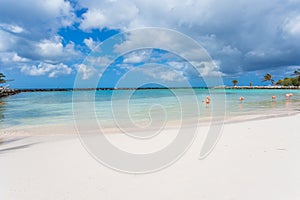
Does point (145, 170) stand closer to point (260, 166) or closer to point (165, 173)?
point (165, 173)

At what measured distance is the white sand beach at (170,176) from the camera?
3.17 m

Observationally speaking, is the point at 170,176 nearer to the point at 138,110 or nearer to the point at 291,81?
the point at 138,110

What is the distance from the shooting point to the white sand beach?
3.17m

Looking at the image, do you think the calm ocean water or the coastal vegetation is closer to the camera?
the calm ocean water

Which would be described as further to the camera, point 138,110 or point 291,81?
point 291,81

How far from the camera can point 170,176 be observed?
378cm

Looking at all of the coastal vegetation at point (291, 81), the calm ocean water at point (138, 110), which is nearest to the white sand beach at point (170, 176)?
the calm ocean water at point (138, 110)

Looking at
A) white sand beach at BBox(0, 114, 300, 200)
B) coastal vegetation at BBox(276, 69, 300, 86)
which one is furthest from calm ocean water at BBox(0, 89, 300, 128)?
coastal vegetation at BBox(276, 69, 300, 86)

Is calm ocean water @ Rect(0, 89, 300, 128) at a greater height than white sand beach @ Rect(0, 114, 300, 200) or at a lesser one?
lesser

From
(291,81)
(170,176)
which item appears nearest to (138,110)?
(170,176)

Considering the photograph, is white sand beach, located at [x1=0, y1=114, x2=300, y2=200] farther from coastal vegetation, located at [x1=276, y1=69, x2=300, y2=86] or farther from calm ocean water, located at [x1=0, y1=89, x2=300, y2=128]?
coastal vegetation, located at [x1=276, y1=69, x2=300, y2=86]

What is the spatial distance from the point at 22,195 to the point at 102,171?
1309 millimetres

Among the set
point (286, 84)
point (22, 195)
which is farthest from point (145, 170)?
point (286, 84)

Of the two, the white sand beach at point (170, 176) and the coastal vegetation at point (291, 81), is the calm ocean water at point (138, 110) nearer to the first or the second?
the white sand beach at point (170, 176)
